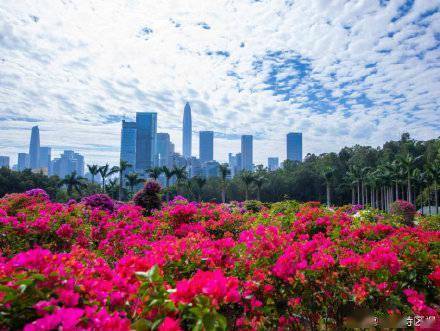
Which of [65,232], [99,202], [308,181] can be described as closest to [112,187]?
[308,181]

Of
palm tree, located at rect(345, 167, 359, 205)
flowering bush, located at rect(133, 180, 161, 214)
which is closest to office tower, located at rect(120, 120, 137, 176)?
palm tree, located at rect(345, 167, 359, 205)

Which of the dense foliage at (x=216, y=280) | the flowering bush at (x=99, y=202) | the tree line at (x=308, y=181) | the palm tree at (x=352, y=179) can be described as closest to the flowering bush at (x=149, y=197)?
the flowering bush at (x=99, y=202)

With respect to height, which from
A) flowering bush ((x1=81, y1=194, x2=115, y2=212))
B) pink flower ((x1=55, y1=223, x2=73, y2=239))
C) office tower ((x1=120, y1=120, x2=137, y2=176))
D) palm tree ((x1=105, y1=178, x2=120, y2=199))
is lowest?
pink flower ((x1=55, y1=223, x2=73, y2=239))

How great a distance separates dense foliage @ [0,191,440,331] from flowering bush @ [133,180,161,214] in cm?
570

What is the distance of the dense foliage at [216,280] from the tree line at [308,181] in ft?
125

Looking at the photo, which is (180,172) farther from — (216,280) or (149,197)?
(216,280)

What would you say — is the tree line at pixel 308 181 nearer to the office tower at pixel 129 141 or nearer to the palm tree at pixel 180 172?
the palm tree at pixel 180 172

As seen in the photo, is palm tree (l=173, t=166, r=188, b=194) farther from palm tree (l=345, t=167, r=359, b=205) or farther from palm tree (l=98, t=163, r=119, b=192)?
palm tree (l=345, t=167, r=359, b=205)

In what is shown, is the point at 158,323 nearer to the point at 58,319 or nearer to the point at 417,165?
the point at 58,319

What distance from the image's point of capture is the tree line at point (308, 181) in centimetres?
4138

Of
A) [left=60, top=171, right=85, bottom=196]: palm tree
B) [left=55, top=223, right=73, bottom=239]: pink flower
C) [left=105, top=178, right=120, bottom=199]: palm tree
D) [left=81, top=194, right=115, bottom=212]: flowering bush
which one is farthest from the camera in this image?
[left=105, top=178, right=120, bottom=199]: palm tree

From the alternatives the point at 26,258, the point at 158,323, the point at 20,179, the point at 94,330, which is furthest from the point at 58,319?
the point at 20,179

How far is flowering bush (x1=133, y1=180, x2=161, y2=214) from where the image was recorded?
35.5ft

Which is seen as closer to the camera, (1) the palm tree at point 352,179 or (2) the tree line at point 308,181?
(2) the tree line at point 308,181
